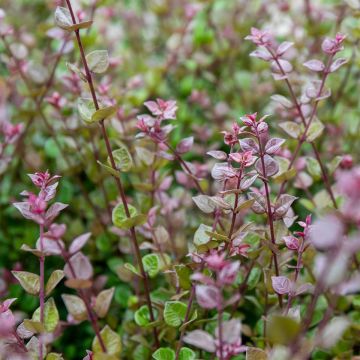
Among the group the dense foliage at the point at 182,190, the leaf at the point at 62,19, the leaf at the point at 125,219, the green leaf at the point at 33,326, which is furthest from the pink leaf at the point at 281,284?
the leaf at the point at 62,19

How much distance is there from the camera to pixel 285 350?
628 mm

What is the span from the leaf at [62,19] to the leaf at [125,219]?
0.28m

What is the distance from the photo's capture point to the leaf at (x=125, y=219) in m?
0.82

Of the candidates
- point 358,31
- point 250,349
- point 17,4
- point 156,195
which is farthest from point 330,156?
point 17,4

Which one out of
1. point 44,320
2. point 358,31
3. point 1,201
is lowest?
point 1,201

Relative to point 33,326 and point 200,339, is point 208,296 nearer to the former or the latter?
point 200,339

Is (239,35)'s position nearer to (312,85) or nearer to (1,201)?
(312,85)

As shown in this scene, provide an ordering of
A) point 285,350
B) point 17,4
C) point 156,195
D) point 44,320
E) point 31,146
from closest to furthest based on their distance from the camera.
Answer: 1. point 285,350
2. point 44,320
3. point 156,195
4. point 31,146
5. point 17,4

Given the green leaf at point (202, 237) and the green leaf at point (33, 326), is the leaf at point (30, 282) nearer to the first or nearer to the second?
the green leaf at point (33, 326)

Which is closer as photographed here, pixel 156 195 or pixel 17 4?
pixel 156 195

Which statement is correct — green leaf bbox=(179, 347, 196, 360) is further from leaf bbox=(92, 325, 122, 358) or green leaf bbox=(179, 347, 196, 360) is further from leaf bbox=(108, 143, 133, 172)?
leaf bbox=(108, 143, 133, 172)

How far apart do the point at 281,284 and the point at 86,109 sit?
38 centimetres

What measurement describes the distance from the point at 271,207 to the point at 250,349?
22cm

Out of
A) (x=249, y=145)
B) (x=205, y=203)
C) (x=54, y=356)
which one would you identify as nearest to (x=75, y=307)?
(x=54, y=356)
